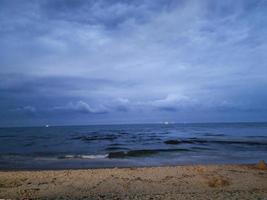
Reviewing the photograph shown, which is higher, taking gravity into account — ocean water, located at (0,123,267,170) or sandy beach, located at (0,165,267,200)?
sandy beach, located at (0,165,267,200)

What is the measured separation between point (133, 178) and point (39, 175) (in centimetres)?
444

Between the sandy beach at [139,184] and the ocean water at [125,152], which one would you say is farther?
the ocean water at [125,152]

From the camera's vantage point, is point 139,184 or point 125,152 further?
point 125,152

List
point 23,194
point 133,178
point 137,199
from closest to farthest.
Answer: point 137,199 < point 23,194 < point 133,178

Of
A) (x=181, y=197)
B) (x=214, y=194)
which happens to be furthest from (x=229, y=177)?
(x=181, y=197)

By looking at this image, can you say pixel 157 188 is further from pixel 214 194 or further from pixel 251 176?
pixel 251 176

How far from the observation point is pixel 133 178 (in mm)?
9516

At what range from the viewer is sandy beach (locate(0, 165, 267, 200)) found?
7.04 metres

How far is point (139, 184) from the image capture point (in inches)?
339

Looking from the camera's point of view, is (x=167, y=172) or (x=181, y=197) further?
(x=167, y=172)

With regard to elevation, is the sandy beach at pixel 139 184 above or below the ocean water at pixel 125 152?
above

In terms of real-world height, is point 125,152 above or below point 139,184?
below

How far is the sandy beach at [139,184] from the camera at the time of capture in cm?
704

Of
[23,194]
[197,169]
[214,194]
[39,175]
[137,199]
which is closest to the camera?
[137,199]
